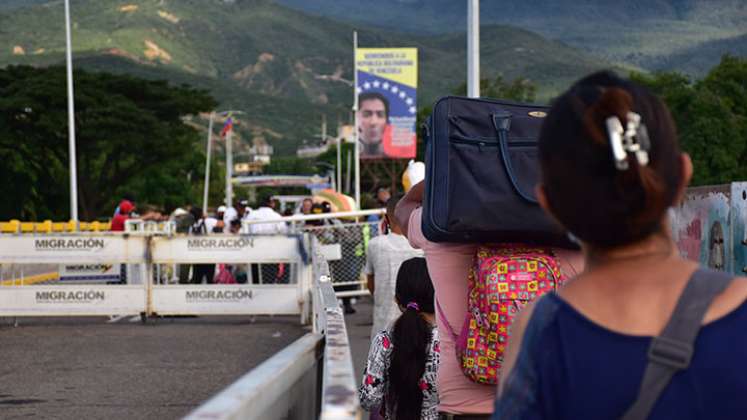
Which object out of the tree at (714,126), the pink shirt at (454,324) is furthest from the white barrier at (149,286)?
the tree at (714,126)

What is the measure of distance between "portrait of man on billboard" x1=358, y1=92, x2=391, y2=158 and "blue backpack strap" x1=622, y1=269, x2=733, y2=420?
5224 cm

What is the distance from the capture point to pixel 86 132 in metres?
61.8

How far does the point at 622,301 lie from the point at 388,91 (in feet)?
174

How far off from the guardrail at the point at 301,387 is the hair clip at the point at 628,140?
702 mm

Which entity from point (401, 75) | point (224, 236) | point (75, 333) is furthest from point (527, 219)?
point (401, 75)

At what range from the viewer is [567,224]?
212 centimetres

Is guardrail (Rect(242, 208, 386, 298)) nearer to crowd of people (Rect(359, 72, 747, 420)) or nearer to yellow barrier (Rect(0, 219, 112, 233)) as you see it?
yellow barrier (Rect(0, 219, 112, 233))

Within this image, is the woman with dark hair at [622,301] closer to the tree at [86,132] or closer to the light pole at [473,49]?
the light pole at [473,49]

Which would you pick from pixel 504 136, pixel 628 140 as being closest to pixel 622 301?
pixel 628 140

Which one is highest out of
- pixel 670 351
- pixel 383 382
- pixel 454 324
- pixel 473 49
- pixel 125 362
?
pixel 473 49

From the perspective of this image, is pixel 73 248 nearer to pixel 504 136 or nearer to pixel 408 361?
pixel 408 361

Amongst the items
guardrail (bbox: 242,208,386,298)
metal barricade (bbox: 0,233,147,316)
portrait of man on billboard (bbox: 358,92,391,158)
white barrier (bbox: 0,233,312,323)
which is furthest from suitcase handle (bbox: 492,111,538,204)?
portrait of man on billboard (bbox: 358,92,391,158)

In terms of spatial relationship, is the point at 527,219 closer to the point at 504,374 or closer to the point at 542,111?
the point at 542,111

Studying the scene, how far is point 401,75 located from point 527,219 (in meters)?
50.9
